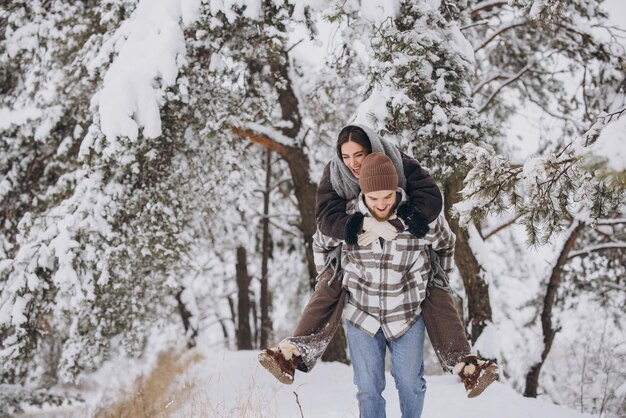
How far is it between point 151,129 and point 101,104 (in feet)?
1.65

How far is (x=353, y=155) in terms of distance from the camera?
8.75 ft

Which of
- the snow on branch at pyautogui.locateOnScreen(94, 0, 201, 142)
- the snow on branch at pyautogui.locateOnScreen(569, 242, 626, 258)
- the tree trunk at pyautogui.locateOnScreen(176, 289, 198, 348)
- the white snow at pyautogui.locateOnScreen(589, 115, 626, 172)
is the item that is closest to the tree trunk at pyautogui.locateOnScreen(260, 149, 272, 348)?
the tree trunk at pyautogui.locateOnScreen(176, 289, 198, 348)

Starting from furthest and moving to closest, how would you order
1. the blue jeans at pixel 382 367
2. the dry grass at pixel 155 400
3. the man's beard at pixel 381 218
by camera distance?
the dry grass at pixel 155 400 → the blue jeans at pixel 382 367 → the man's beard at pixel 381 218

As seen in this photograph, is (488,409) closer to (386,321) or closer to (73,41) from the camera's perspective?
(386,321)

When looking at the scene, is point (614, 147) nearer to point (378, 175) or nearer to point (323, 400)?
point (378, 175)

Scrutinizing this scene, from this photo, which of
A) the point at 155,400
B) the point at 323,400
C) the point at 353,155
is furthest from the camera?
the point at 155,400

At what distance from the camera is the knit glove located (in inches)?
95.3

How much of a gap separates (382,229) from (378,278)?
31 cm

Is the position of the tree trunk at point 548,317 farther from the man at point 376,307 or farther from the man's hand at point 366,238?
the man's hand at point 366,238

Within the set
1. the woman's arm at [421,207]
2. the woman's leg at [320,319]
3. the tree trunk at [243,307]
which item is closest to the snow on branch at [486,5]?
the woman's arm at [421,207]

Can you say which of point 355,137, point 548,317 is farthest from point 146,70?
point 548,317

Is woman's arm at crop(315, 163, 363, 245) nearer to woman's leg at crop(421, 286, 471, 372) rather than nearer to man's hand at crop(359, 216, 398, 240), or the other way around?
man's hand at crop(359, 216, 398, 240)

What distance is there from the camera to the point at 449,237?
2670 mm

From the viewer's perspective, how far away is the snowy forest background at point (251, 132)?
374 centimetres
